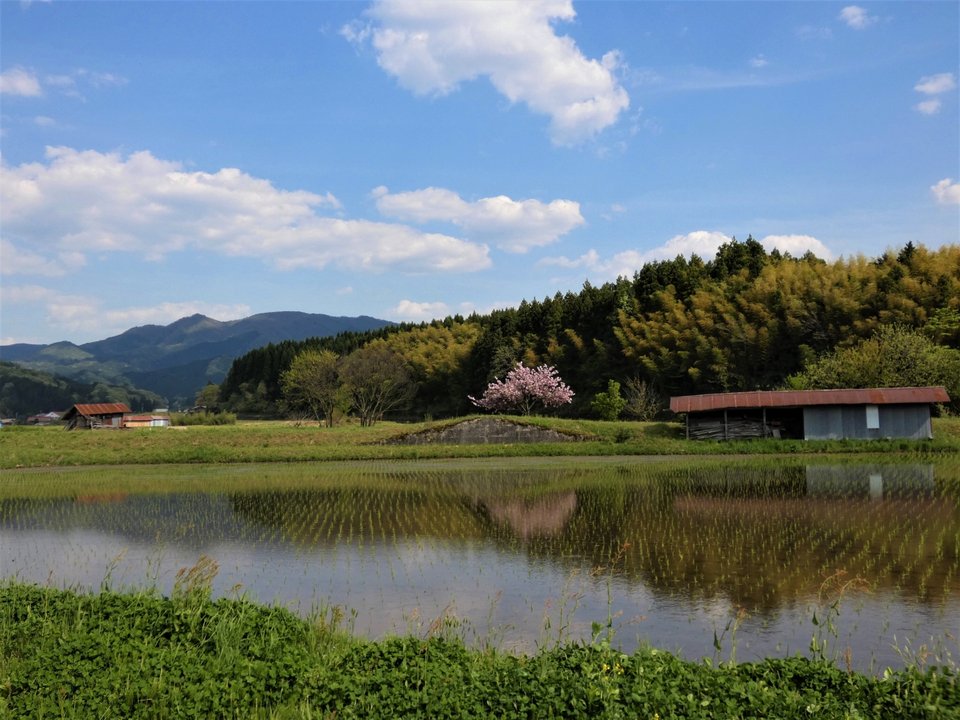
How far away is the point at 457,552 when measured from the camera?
1276 centimetres

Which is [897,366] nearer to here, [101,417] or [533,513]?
[533,513]

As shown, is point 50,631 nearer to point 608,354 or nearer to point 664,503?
point 664,503

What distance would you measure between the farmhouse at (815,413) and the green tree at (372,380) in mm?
32667

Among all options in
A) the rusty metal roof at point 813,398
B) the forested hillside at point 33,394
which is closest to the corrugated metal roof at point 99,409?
the rusty metal roof at point 813,398

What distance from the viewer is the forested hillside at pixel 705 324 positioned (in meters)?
44.2

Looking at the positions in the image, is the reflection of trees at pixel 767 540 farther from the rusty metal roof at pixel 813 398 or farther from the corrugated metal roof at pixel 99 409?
the corrugated metal roof at pixel 99 409

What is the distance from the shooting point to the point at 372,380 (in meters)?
66.2

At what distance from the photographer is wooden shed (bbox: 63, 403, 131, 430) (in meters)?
74.0

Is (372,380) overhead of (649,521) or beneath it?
overhead

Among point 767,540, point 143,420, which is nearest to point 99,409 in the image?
point 143,420

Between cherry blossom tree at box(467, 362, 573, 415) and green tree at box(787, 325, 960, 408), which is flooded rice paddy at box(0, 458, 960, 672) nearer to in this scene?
green tree at box(787, 325, 960, 408)

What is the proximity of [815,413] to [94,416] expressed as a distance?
68.7m

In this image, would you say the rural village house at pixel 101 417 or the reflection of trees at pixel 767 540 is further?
the rural village house at pixel 101 417

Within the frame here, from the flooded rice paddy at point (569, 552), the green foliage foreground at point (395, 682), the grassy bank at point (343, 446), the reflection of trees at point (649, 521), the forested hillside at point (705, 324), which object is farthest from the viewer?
the forested hillside at point (705, 324)
